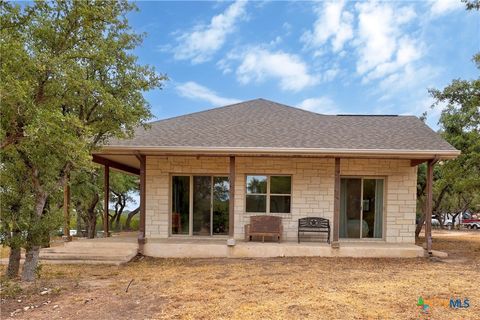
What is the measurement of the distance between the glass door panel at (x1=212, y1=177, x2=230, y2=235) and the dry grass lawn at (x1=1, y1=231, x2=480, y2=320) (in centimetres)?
210

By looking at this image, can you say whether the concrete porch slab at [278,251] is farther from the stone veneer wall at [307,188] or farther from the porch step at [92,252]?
the stone veneer wall at [307,188]

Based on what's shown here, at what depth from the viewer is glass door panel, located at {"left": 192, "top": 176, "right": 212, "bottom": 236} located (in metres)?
10.1

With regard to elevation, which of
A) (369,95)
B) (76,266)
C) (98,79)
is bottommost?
(76,266)

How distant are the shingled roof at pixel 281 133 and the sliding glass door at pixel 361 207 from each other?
1.48m

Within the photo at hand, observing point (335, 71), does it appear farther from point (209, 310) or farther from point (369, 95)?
point (209, 310)

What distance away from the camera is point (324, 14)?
11273 millimetres

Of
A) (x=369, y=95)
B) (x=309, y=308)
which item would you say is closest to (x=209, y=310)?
(x=309, y=308)

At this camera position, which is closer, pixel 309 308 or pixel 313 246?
pixel 309 308

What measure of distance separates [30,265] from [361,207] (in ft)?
27.7

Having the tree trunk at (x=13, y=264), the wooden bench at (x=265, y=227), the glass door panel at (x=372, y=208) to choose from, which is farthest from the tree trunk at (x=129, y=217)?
the glass door panel at (x=372, y=208)

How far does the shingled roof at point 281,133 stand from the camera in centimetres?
847

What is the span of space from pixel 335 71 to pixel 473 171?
1043 cm

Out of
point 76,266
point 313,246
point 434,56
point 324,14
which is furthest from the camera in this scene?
point 434,56

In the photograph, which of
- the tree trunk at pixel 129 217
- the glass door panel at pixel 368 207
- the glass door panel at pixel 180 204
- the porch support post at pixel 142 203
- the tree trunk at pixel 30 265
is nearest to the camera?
the tree trunk at pixel 30 265
